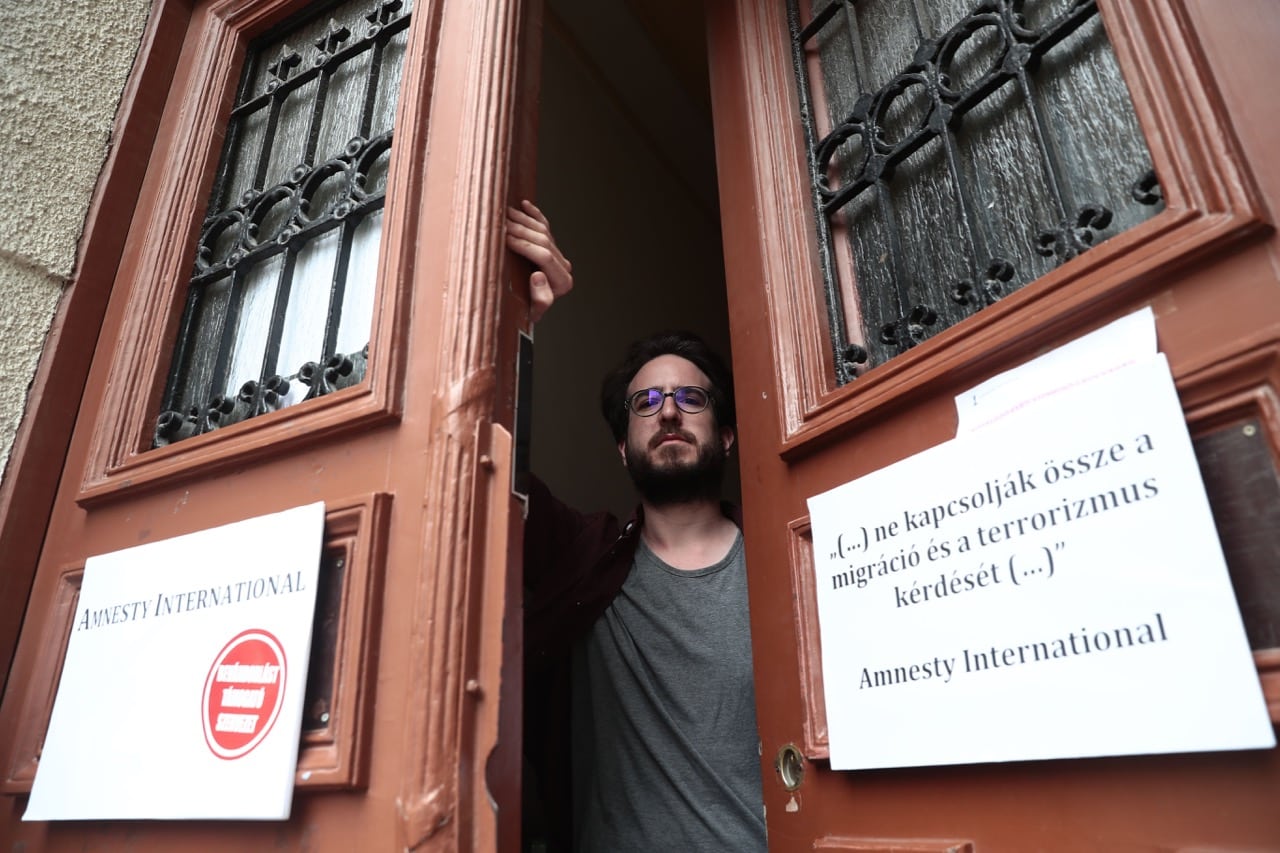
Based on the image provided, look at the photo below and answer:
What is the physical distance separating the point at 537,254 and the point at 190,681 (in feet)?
1.92

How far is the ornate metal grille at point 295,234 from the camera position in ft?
3.47

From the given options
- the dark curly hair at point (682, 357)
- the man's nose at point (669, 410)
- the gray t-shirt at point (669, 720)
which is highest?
the dark curly hair at point (682, 357)

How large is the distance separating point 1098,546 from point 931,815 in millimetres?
292

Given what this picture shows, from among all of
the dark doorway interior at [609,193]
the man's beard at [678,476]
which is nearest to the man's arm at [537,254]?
the man's beard at [678,476]

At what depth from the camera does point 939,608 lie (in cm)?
74

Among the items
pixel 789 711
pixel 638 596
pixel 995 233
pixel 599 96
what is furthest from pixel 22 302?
pixel 599 96

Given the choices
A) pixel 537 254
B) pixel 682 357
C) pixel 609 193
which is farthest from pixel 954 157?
pixel 609 193

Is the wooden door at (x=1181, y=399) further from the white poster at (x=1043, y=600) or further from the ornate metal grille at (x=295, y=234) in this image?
the ornate metal grille at (x=295, y=234)

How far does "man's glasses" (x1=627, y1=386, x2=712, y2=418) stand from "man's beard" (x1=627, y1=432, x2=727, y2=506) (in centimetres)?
6

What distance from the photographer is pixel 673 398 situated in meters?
1.58

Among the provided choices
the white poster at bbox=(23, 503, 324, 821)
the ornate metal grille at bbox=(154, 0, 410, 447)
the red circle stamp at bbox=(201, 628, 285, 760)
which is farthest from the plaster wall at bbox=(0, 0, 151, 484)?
the red circle stamp at bbox=(201, 628, 285, 760)

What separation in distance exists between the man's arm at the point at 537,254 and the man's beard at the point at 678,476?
2.04 ft

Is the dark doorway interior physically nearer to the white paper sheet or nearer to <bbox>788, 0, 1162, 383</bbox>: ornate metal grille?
<bbox>788, 0, 1162, 383</bbox>: ornate metal grille

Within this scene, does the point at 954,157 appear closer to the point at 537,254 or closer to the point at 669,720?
the point at 537,254
